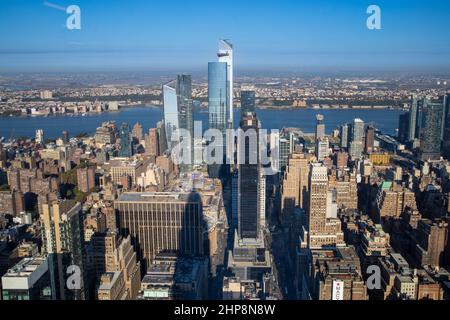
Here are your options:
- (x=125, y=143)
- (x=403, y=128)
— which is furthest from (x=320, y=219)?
(x=125, y=143)

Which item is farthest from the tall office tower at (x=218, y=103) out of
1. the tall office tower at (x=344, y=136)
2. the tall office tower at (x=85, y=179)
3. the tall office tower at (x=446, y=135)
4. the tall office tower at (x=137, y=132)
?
the tall office tower at (x=446, y=135)

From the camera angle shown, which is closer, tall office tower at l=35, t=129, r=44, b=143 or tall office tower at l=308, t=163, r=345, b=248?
tall office tower at l=308, t=163, r=345, b=248

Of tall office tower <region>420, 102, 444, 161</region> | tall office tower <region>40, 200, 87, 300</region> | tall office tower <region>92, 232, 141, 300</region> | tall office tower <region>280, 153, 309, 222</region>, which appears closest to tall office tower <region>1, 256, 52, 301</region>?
tall office tower <region>40, 200, 87, 300</region>

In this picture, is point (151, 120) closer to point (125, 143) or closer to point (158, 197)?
point (125, 143)

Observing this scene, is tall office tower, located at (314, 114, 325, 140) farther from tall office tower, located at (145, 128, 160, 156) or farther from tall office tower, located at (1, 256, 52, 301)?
tall office tower, located at (1, 256, 52, 301)

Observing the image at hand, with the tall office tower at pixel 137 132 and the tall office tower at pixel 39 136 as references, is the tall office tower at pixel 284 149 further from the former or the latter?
the tall office tower at pixel 39 136

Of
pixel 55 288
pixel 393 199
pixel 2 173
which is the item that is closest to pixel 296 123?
pixel 393 199
